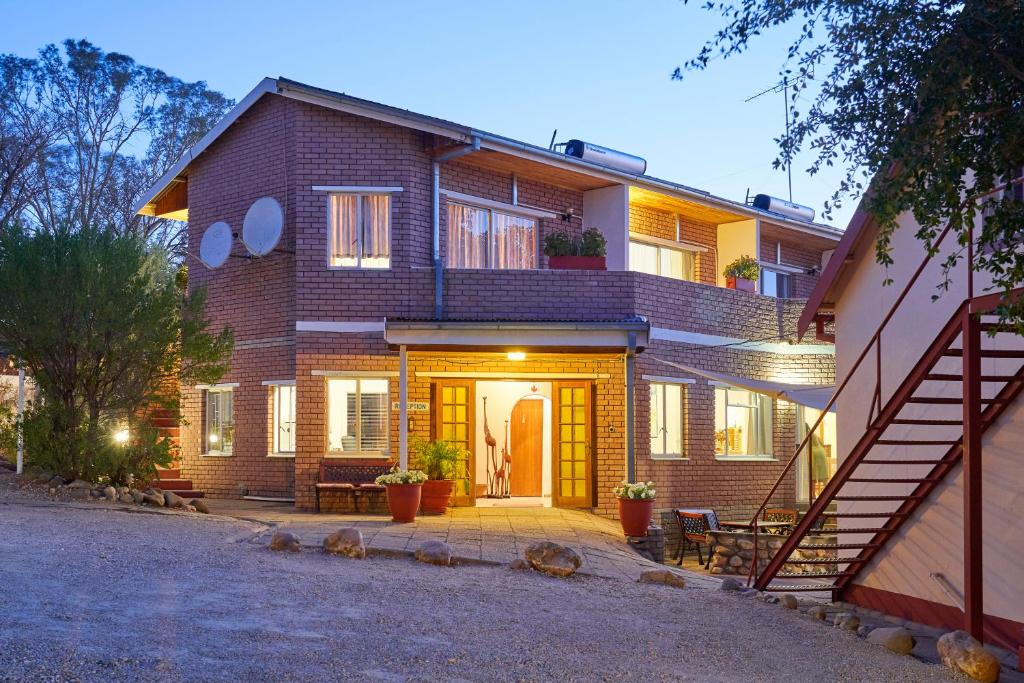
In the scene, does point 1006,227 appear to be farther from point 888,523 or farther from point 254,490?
point 254,490

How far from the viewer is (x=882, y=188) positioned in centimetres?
726

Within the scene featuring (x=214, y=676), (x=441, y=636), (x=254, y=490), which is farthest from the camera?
(x=254, y=490)

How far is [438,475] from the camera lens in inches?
662

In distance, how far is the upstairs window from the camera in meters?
23.8

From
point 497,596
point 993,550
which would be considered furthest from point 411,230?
point 993,550

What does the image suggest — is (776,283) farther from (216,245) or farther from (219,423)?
(219,423)

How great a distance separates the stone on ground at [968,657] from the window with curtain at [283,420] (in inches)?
504

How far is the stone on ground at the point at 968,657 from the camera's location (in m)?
8.23

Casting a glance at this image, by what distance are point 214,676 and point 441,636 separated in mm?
2084

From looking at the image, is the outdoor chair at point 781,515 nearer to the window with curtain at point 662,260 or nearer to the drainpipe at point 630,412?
the drainpipe at point 630,412

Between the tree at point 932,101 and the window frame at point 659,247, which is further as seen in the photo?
the window frame at point 659,247

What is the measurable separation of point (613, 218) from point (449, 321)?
17.2 feet

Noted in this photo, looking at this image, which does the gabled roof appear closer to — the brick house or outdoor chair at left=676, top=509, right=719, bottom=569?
the brick house

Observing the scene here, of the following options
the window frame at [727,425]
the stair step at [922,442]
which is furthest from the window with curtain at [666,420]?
the stair step at [922,442]
